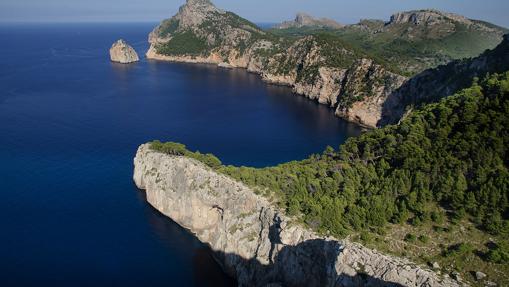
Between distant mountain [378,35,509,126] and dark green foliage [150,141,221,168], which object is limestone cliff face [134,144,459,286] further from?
distant mountain [378,35,509,126]

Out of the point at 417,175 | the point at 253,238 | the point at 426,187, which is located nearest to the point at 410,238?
the point at 426,187

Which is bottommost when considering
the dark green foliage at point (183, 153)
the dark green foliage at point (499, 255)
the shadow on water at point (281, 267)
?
the shadow on water at point (281, 267)

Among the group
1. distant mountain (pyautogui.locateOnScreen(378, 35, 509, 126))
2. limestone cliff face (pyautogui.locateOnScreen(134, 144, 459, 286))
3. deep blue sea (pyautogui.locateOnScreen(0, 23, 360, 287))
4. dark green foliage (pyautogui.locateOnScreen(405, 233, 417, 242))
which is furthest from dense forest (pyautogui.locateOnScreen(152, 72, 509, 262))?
distant mountain (pyautogui.locateOnScreen(378, 35, 509, 126))

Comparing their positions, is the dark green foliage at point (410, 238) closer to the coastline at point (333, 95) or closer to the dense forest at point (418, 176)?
the dense forest at point (418, 176)

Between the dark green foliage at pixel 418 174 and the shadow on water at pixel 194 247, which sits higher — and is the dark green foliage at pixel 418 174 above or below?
above

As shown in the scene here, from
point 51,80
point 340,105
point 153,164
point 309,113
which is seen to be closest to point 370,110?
point 340,105

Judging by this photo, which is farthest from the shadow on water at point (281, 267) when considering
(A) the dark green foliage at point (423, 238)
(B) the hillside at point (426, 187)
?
(A) the dark green foliage at point (423, 238)

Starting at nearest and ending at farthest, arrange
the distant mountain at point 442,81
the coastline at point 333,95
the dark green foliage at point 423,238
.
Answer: the dark green foliage at point 423,238 → the distant mountain at point 442,81 → the coastline at point 333,95
